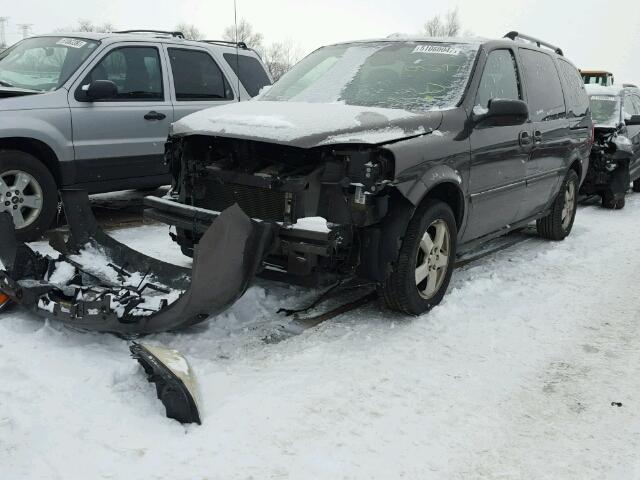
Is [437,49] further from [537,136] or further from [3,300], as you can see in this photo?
[3,300]

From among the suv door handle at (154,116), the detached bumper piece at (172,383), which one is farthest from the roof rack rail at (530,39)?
the detached bumper piece at (172,383)

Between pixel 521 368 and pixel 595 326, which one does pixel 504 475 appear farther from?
pixel 595 326

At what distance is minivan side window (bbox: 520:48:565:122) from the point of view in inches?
224

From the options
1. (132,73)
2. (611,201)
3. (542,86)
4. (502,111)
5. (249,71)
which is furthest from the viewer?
(611,201)

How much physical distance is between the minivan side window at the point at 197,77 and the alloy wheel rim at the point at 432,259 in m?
3.78

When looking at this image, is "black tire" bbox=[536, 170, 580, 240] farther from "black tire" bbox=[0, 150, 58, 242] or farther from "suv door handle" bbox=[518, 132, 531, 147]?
"black tire" bbox=[0, 150, 58, 242]

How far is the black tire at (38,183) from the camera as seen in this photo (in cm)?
562

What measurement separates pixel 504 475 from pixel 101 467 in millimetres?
1678

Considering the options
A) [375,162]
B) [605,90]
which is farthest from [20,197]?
[605,90]

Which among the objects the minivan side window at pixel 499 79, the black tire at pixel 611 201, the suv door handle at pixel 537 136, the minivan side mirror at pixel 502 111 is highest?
the minivan side window at pixel 499 79

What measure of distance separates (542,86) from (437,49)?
4.99ft

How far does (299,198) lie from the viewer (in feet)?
12.8

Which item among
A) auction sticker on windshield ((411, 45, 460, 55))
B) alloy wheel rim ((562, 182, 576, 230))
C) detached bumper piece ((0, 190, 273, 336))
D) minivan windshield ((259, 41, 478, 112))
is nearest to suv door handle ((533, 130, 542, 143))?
minivan windshield ((259, 41, 478, 112))

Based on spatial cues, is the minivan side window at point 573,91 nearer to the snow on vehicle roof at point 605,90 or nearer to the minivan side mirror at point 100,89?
the snow on vehicle roof at point 605,90
